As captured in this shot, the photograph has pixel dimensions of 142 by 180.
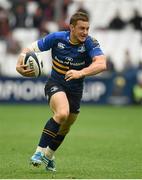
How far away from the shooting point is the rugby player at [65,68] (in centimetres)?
952

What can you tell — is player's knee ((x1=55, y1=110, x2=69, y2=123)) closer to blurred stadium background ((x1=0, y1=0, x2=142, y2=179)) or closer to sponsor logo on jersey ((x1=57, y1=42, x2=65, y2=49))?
sponsor logo on jersey ((x1=57, y1=42, x2=65, y2=49))

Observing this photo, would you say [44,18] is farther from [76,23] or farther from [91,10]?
[76,23]

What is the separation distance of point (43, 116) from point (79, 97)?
10.7 m

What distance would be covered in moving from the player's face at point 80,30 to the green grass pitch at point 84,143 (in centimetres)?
178

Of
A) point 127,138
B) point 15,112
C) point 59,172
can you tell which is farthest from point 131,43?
point 59,172

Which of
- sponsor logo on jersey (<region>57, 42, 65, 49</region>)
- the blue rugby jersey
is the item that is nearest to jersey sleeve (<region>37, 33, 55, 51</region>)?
the blue rugby jersey

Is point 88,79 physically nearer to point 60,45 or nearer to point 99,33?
point 99,33

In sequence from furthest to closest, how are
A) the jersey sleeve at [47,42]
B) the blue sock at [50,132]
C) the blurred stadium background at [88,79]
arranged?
the blurred stadium background at [88,79] → the jersey sleeve at [47,42] → the blue sock at [50,132]

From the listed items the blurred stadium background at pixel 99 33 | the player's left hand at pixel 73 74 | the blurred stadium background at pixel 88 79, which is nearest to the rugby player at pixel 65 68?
the player's left hand at pixel 73 74

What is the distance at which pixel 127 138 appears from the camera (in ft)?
50.3

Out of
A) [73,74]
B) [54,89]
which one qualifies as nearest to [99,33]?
[54,89]

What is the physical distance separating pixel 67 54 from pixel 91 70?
21.7 inches

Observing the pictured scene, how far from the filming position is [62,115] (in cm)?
929

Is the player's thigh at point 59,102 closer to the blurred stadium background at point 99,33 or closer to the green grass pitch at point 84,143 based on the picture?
the green grass pitch at point 84,143
